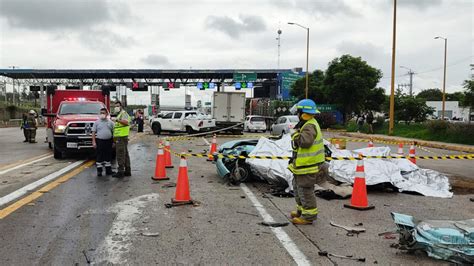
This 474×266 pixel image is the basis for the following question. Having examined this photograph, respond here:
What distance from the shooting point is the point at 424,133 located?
2891cm

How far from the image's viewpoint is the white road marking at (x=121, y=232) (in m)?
4.80

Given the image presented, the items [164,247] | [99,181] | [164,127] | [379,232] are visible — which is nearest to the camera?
[164,247]

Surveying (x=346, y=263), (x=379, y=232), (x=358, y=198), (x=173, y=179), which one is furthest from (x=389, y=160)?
(x=346, y=263)

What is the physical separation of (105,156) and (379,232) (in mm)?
7189

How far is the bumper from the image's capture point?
13.6 metres

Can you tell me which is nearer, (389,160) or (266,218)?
(266,218)

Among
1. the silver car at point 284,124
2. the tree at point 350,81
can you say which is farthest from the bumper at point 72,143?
the tree at point 350,81

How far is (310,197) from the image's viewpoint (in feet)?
21.0

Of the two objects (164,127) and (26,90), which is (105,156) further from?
(26,90)

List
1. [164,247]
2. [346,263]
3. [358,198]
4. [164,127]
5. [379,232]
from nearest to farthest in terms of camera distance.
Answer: [346,263] → [164,247] → [379,232] → [358,198] → [164,127]

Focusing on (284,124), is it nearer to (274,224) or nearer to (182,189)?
(182,189)

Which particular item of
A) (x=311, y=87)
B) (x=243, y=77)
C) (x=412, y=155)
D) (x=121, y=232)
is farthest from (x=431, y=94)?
(x=121, y=232)

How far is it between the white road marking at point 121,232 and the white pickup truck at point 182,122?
2144cm

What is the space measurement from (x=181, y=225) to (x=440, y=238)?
3323 mm
